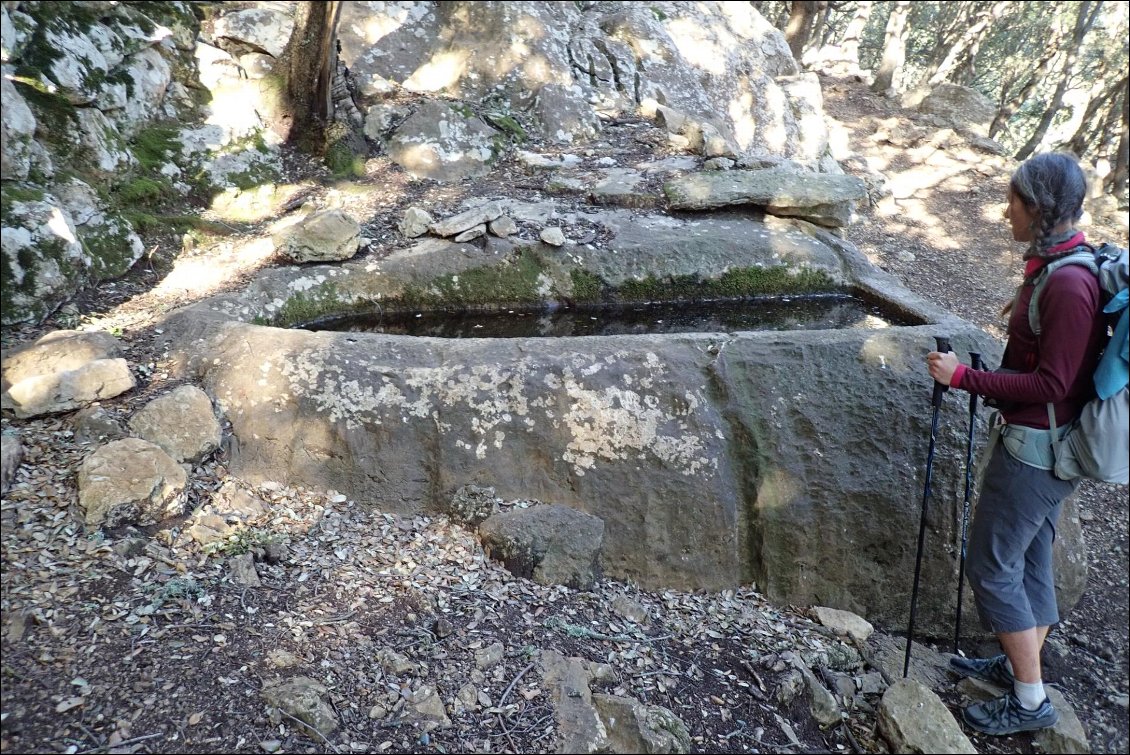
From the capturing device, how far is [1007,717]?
301 centimetres

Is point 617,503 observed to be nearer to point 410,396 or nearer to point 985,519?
point 410,396

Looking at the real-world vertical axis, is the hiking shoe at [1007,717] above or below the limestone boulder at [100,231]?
below

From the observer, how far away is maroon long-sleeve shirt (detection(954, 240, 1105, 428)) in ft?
8.29

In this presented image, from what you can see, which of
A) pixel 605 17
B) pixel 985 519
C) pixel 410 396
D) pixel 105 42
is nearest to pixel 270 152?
pixel 105 42

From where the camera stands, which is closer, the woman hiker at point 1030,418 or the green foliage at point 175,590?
the woman hiker at point 1030,418

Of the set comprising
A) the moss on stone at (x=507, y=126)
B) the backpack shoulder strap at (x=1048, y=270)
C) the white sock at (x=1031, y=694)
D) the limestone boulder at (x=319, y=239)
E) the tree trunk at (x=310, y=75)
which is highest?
the tree trunk at (x=310, y=75)

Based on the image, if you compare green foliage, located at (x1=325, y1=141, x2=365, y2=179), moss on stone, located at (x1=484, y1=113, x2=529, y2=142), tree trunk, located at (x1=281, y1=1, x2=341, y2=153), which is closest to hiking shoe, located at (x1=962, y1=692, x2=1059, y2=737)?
green foliage, located at (x1=325, y1=141, x2=365, y2=179)

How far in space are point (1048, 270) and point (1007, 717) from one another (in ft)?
6.38

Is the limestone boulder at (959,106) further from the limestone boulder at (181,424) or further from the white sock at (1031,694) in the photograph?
the limestone boulder at (181,424)

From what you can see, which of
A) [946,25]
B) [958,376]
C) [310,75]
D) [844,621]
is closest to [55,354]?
[310,75]

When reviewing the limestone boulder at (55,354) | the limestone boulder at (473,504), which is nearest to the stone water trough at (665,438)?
the limestone boulder at (473,504)

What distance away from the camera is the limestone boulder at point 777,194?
6.16m

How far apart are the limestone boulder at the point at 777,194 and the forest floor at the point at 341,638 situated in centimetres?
355

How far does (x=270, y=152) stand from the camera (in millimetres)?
6590
